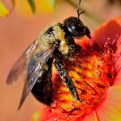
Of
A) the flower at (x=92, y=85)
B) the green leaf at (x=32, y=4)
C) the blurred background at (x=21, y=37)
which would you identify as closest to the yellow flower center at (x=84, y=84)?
the flower at (x=92, y=85)

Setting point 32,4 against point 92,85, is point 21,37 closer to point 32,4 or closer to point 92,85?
point 32,4

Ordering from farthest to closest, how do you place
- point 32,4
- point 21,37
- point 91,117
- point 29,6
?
1. point 21,37
2. point 29,6
3. point 32,4
4. point 91,117

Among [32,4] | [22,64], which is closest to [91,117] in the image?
[22,64]

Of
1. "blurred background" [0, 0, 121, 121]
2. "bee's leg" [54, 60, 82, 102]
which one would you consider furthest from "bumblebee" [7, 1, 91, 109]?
"blurred background" [0, 0, 121, 121]

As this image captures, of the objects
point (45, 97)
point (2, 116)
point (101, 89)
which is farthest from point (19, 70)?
point (2, 116)

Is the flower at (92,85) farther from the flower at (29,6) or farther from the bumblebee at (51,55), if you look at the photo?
the flower at (29,6)

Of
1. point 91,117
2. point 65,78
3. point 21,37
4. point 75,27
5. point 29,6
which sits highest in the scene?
point 29,6

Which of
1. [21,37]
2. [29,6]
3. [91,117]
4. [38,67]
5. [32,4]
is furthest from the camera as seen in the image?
[21,37]

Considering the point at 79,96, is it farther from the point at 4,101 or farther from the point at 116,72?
the point at 4,101
